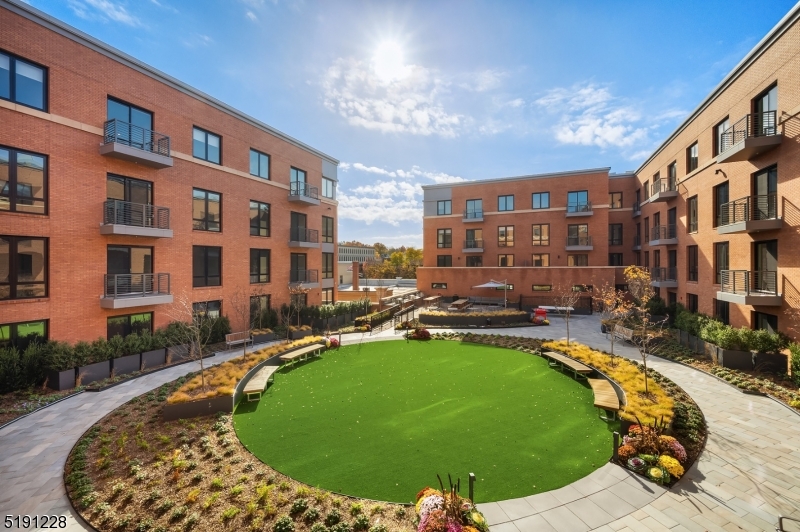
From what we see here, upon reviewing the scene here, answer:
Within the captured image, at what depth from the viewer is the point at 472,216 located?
38.6 metres

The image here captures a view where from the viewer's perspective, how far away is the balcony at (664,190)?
23.7 m

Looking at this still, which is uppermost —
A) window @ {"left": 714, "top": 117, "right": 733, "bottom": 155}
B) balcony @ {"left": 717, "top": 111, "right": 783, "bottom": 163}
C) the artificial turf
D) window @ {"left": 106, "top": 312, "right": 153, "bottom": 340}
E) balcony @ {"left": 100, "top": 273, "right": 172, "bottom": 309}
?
window @ {"left": 714, "top": 117, "right": 733, "bottom": 155}

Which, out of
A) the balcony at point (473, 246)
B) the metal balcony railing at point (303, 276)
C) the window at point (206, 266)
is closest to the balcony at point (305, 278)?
the metal balcony railing at point (303, 276)

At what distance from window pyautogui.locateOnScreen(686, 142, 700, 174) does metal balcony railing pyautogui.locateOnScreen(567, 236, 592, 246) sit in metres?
12.8

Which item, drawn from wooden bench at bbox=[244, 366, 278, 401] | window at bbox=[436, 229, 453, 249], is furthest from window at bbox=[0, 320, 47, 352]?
window at bbox=[436, 229, 453, 249]

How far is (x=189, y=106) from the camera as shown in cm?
1848

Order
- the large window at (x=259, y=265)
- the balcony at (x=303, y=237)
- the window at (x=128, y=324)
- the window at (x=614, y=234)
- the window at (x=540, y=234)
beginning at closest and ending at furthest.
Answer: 1. the window at (x=128, y=324)
2. the large window at (x=259, y=265)
3. the balcony at (x=303, y=237)
4. the window at (x=540, y=234)
5. the window at (x=614, y=234)

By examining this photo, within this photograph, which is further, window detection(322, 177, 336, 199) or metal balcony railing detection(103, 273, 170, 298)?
window detection(322, 177, 336, 199)

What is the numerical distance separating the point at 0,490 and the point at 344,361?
35.4ft

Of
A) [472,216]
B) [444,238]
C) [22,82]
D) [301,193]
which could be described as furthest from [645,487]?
[444,238]

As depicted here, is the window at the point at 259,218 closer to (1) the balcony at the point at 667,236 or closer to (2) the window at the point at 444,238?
(2) the window at the point at 444,238

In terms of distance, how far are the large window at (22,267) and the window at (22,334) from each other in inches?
40.8

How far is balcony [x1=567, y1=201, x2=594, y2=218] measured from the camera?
1337 inches

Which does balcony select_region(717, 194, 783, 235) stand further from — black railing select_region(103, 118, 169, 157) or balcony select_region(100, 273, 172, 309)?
black railing select_region(103, 118, 169, 157)
